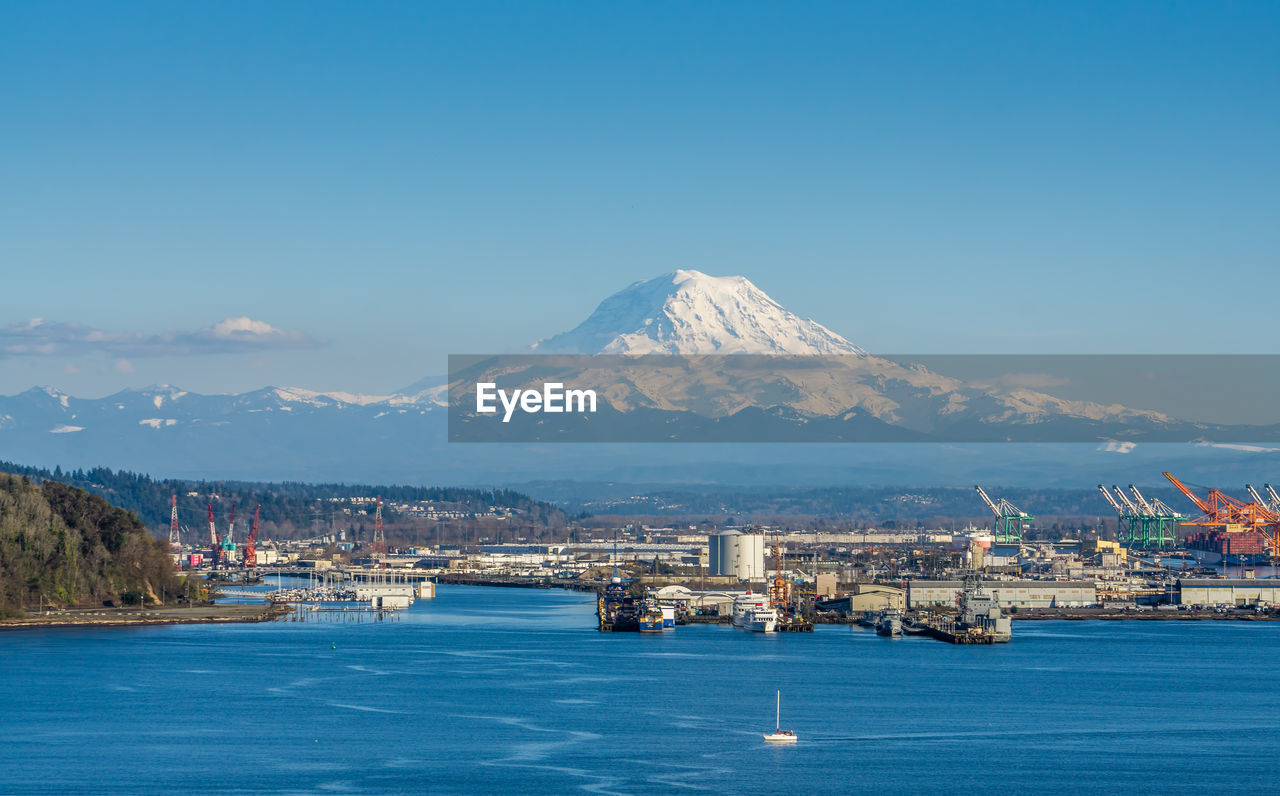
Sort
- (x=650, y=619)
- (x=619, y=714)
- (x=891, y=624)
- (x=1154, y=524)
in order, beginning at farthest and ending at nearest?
(x=1154, y=524), (x=650, y=619), (x=891, y=624), (x=619, y=714)

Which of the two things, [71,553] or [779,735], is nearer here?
[779,735]

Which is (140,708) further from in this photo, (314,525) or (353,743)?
(314,525)

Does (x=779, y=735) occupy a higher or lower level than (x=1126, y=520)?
lower

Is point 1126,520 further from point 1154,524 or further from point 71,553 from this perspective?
point 71,553

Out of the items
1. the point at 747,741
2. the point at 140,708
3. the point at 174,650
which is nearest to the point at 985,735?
the point at 747,741

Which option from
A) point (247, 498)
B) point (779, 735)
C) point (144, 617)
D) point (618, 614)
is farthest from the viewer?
point (247, 498)

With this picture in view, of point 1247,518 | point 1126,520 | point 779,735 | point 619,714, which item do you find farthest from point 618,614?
point 1126,520
